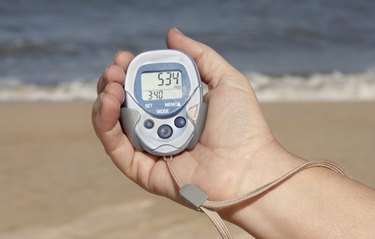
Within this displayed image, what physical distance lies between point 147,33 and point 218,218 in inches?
355

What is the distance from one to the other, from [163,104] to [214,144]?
0.61 feet

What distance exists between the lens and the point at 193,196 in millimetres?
2090

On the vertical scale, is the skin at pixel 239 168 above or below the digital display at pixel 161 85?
below

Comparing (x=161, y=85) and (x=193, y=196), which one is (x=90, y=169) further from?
(x=193, y=196)

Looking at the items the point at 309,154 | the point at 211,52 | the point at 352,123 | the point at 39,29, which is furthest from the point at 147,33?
the point at 211,52

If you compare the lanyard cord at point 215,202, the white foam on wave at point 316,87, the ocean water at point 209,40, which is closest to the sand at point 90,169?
the white foam on wave at point 316,87

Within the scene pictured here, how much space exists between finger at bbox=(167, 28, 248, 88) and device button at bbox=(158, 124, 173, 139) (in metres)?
0.18

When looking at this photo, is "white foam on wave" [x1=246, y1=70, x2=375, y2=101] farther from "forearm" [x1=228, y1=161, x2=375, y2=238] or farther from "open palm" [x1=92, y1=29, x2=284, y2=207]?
"forearm" [x1=228, y1=161, x2=375, y2=238]

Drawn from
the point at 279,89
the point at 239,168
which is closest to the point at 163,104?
the point at 239,168

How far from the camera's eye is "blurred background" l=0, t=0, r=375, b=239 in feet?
14.7

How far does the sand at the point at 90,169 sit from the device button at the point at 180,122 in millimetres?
1862

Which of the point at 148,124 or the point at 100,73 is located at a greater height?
the point at 148,124

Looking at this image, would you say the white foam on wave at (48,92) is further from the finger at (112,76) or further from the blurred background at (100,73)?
the finger at (112,76)

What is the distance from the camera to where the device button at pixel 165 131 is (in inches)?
Answer: 87.5
